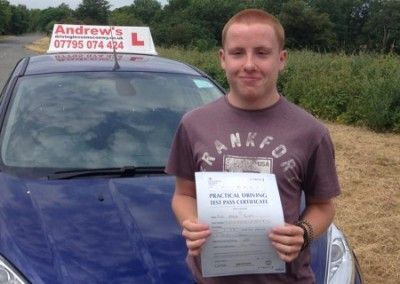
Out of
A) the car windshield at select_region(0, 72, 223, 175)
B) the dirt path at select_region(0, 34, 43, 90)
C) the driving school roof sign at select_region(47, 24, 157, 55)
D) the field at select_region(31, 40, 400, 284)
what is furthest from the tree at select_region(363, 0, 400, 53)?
the car windshield at select_region(0, 72, 223, 175)

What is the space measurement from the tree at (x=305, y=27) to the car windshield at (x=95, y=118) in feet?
169

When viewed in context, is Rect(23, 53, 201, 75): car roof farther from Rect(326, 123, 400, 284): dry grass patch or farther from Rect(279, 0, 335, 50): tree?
Rect(279, 0, 335, 50): tree

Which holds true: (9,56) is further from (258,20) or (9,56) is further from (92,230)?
(258,20)

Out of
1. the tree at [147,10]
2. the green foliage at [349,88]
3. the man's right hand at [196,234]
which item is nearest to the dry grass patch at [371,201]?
the green foliage at [349,88]

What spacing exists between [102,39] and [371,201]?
3.06 m

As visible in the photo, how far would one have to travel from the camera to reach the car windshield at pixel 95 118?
316 centimetres

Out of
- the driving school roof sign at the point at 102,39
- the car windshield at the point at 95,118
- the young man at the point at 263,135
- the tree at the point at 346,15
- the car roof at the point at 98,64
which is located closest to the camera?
the young man at the point at 263,135

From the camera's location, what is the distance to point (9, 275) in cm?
221

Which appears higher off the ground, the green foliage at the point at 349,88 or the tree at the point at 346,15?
the green foliage at the point at 349,88

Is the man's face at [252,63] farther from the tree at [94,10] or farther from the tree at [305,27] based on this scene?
the tree at [94,10]

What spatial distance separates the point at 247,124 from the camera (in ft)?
6.05

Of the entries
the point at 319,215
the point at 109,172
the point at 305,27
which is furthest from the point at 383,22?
the point at 319,215

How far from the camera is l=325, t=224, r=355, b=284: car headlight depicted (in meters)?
2.51

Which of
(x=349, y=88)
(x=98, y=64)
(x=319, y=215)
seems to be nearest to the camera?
(x=319, y=215)
